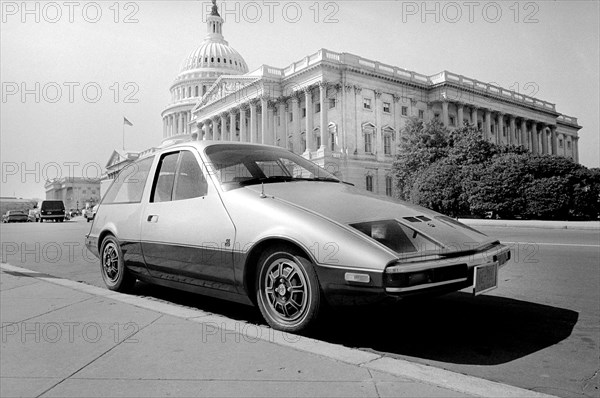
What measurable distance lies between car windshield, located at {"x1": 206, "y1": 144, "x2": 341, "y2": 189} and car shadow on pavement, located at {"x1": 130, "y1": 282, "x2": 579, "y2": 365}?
4.36 feet

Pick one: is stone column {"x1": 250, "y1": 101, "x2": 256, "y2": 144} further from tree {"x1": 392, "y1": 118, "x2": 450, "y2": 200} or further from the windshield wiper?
the windshield wiper

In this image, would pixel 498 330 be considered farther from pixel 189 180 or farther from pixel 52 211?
pixel 52 211

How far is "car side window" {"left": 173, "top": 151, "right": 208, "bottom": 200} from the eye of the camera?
15.0 feet

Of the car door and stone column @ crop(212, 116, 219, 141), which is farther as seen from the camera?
stone column @ crop(212, 116, 219, 141)

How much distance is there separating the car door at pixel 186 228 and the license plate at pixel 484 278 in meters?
1.97

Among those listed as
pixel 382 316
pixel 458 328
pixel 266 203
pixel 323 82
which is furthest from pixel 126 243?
pixel 323 82

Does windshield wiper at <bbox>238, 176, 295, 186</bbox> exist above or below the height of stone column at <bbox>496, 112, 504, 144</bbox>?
below

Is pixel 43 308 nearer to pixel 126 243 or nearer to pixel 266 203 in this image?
pixel 126 243

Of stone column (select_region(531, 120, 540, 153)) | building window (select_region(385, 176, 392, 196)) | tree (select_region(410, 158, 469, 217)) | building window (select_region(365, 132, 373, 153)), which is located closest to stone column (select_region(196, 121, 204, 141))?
building window (select_region(365, 132, 373, 153))

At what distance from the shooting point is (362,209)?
3.84 m

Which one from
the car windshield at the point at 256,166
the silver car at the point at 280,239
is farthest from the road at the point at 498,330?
the car windshield at the point at 256,166

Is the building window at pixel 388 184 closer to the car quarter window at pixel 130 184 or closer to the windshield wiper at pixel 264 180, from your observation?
the car quarter window at pixel 130 184

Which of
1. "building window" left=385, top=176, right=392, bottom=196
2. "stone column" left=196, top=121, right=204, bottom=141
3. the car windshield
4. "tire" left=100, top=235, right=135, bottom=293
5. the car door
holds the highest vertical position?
"stone column" left=196, top=121, right=204, bottom=141

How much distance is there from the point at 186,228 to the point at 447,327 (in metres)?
2.58
